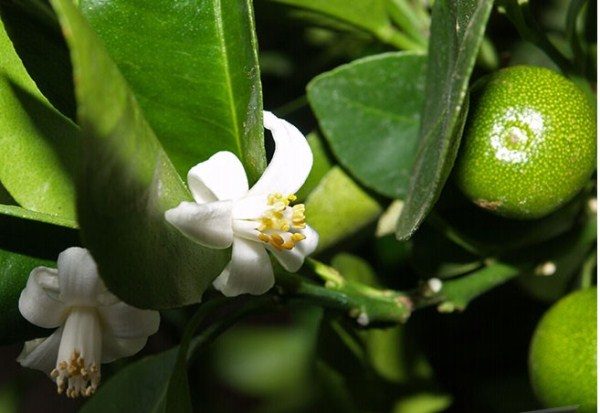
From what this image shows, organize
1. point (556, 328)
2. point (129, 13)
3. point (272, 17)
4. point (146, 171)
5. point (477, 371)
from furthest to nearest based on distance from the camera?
point (477, 371) < point (272, 17) < point (556, 328) < point (129, 13) < point (146, 171)

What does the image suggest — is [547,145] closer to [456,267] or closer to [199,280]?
[456,267]

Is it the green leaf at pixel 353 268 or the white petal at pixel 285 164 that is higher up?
the white petal at pixel 285 164

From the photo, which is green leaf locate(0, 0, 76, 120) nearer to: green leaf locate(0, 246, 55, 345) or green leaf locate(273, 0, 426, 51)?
green leaf locate(0, 246, 55, 345)

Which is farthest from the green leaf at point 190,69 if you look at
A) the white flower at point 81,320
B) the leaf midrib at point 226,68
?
the white flower at point 81,320

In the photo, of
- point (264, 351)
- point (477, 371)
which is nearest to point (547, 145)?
point (477, 371)

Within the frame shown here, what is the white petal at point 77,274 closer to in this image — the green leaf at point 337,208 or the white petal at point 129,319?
the white petal at point 129,319

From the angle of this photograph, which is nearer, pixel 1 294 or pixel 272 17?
pixel 1 294
